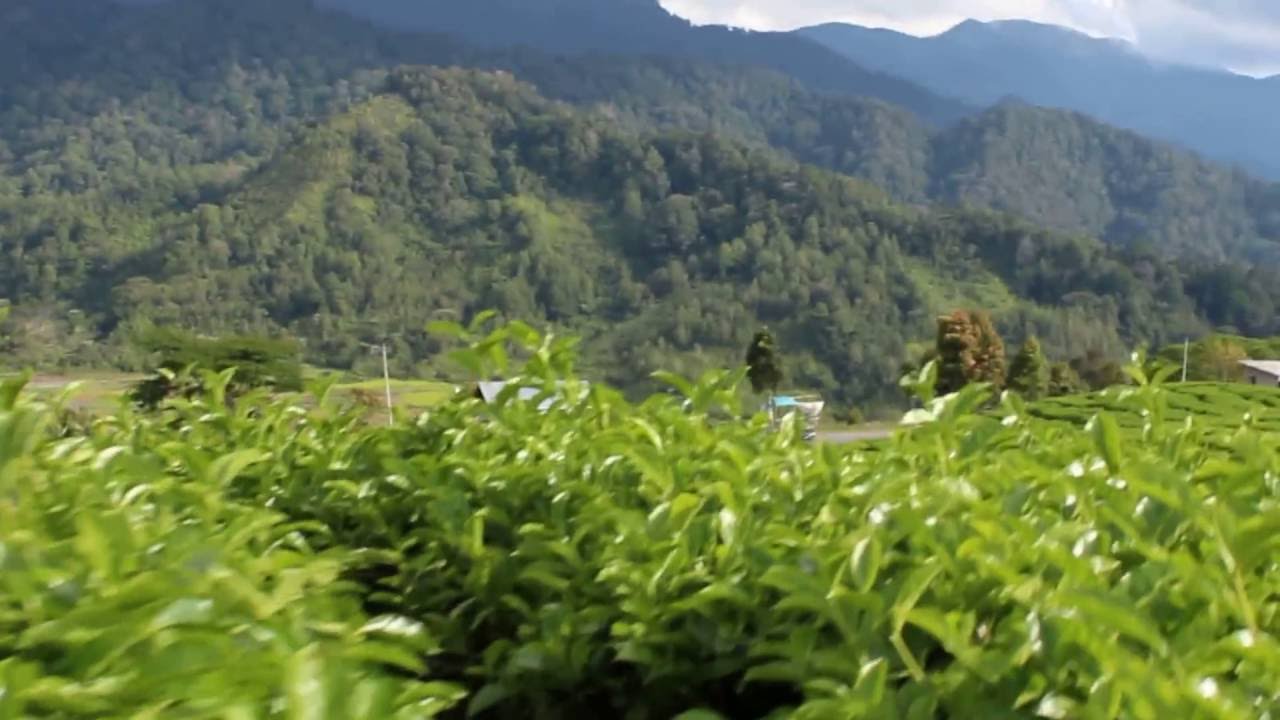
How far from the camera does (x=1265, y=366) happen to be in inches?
1446

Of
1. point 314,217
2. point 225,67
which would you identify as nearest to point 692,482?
point 314,217

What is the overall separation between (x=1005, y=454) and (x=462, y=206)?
3650 inches

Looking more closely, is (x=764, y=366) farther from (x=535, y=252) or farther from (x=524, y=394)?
(x=535, y=252)

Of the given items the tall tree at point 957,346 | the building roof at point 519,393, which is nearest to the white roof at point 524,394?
the building roof at point 519,393

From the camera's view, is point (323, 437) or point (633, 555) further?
point (323, 437)

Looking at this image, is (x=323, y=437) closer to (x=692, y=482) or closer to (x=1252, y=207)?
(x=692, y=482)

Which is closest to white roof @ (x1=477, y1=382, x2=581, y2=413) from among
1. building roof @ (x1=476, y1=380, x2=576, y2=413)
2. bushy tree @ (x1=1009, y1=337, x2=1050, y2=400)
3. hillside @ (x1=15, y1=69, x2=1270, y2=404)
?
building roof @ (x1=476, y1=380, x2=576, y2=413)

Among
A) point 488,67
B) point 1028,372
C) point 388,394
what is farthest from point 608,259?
point 488,67

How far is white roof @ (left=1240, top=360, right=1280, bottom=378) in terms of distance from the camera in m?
35.3

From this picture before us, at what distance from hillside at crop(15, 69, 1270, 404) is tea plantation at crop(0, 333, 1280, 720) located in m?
64.1

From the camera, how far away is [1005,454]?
162 cm

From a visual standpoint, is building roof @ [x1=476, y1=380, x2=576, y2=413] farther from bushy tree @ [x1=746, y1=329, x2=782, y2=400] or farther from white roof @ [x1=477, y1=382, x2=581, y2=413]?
bushy tree @ [x1=746, y1=329, x2=782, y2=400]

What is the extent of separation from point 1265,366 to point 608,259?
183 ft

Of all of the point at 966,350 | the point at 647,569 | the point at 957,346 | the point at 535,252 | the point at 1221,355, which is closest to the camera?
the point at 647,569
